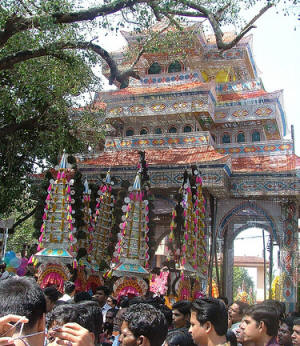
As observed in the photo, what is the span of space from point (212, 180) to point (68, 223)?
18.0 ft

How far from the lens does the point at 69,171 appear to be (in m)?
11.9

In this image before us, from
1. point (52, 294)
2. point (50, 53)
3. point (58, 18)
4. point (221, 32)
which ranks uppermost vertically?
point (221, 32)

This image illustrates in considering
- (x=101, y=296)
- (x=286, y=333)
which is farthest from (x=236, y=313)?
(x=101, y=296)

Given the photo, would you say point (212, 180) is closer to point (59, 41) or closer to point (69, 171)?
point (69, 171)

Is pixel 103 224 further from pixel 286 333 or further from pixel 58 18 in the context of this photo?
pixel 286 333

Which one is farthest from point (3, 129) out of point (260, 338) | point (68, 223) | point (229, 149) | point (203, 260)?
point (260, 338)

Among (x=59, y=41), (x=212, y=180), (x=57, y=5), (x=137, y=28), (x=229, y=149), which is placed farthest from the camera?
(x=229, y=149)

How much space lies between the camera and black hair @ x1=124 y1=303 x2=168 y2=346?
126 inches

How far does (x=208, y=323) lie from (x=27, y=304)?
1.71 metres

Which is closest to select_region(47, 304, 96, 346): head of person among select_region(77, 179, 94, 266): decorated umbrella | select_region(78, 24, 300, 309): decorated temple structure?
select_region(77, 179, 94, 266): decorated umbrella

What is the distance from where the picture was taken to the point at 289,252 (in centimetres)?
1562

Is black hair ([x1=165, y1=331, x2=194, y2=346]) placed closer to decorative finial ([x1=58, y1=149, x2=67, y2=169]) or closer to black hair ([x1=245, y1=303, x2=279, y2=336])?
black hair ([x1=245, y1=303, x2=279, y2=336])

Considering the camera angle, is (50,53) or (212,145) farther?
(212,145)

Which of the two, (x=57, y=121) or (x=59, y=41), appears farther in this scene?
(x=57, y=121)
